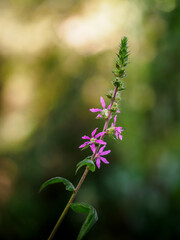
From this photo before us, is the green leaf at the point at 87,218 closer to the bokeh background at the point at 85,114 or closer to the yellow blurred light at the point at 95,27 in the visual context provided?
the bokeh background at the point at 85,114

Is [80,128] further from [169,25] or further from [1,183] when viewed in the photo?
[169,25]

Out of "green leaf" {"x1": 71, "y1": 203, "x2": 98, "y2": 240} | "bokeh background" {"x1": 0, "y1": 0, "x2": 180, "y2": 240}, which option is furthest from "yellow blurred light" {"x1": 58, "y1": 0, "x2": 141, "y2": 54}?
"green leaf" {"x1": 71, "y1": 203, "x2": 98, "y2": 240}

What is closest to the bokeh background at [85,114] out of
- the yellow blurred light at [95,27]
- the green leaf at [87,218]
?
the yellow blurred light at [95,27]

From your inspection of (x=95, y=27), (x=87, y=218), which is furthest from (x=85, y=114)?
(x=87, y=218)

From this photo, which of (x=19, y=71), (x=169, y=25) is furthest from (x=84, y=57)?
(x=169, y=25)

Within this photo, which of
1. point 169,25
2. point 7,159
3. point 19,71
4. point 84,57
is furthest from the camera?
point 19,71

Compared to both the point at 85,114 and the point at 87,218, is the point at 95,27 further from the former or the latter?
the point at 87,218

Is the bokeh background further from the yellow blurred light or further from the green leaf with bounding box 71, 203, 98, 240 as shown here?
the green leaf with bounding box 71, 203, 98, 240

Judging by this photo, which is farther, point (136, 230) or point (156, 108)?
point (156, 108)
